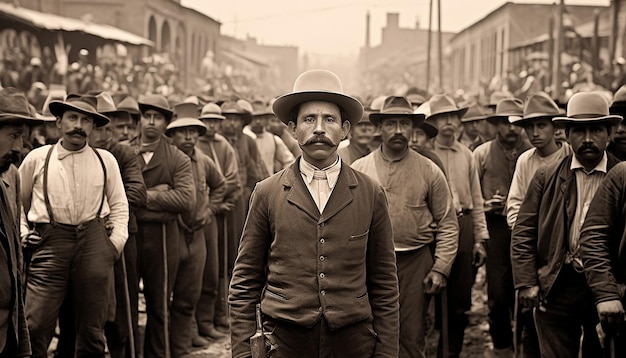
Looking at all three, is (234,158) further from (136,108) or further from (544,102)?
(544,102)

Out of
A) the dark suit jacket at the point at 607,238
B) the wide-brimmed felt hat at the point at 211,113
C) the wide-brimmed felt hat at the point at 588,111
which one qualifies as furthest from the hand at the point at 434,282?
the wide-brimmed felt hat at the point at 211,113

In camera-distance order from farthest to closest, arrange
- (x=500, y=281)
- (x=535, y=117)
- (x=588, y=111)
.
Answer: (x=500, y=281)
(x=535, y=117)
(x=588, y=111)

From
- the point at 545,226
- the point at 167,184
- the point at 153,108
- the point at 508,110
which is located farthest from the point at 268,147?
the point at 545,226

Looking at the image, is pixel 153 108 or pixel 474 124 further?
pixel 474 124

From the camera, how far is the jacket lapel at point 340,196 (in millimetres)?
3771

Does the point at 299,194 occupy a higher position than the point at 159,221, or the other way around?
the point at 299,194

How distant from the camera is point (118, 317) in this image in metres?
6.48

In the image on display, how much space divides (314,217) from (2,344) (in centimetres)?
172

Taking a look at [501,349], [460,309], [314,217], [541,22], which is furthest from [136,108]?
[541,22]

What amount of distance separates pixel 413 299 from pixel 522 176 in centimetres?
185

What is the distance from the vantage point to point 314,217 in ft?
12.3

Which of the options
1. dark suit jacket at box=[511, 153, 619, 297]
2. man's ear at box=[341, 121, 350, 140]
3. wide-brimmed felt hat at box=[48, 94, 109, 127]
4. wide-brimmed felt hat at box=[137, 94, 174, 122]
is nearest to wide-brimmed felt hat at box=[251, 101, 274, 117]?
wide-brimmed felt hat at box=[137, 94, 174, 122]

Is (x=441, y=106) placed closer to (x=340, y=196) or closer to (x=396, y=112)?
(x=396, y=112)

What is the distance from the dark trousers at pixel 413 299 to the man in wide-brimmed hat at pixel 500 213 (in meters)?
1.86
